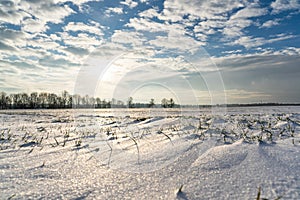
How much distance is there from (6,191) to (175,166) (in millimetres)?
1508

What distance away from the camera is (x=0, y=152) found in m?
3.39

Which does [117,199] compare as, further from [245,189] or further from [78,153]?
[78,153]

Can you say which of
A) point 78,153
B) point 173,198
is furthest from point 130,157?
point 173,198

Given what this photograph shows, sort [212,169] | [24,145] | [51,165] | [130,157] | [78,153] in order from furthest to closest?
[24,145] < [78,153] < [130,157] < [51,165] < [212,169]

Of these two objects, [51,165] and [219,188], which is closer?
[219,188]

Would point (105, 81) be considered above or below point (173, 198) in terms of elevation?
above

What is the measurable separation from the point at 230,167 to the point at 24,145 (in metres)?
3.54

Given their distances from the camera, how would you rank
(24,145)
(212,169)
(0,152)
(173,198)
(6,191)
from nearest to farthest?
(173,198)
(6,191)
(212,169)
(0,152)
(24,145)

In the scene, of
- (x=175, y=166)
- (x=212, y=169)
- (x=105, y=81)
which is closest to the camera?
(x=212, y=169)

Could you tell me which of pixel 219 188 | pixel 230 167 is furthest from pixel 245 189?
pixel 230 167

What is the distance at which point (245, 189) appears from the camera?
1658 millimetres

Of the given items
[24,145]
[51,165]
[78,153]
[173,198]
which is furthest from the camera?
[24,145]

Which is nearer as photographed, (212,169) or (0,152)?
(212,169)

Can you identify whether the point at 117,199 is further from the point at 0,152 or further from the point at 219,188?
the point at 0,152
